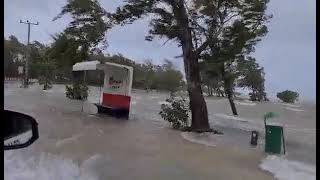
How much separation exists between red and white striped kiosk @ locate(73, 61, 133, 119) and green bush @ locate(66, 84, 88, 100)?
14 centimetres

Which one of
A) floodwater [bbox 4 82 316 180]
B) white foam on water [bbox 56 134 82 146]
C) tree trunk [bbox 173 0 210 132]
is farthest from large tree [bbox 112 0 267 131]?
white foam on water [bbox 56 134 82 146]

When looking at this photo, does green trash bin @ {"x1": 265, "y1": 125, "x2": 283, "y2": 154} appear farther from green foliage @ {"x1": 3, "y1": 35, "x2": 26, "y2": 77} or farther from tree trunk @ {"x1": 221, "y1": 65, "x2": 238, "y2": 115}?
green foliage @ {"x1": 3, "y1": 35, "x2": 26, "y2": 77}

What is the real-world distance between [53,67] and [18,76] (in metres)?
0.69

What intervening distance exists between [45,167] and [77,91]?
1.94 ft

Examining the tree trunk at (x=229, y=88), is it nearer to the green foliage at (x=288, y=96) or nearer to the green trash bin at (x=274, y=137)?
the green trash bin at (x=274, y=137)

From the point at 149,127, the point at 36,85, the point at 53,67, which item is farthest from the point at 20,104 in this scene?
the point at 149,127

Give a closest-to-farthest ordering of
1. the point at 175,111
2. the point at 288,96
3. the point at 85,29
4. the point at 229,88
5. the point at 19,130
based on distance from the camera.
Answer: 1. the point at 19,130
2. the point at 288,96
3. the point at 229,88
4. the point at 85,29
5. the point at 175,111

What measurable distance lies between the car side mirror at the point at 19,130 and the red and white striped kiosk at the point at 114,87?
146 centimetres

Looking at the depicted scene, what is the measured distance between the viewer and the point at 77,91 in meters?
3.30

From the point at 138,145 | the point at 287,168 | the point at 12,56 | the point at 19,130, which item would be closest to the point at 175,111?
the point at 138,145

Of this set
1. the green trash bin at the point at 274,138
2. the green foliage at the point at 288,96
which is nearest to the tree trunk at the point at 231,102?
the green trash bin at the point at 274,138

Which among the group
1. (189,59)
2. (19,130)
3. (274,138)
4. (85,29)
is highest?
(85,29)

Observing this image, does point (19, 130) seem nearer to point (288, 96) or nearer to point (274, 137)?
point (288, 96)
